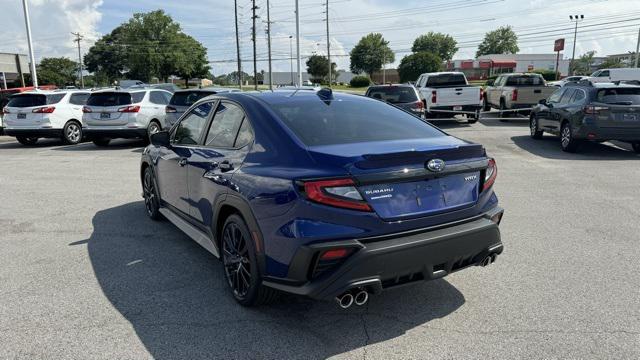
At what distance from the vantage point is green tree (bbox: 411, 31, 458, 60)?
405 feet

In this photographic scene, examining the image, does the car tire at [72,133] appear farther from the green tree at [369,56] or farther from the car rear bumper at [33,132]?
the green tree at [369,56]

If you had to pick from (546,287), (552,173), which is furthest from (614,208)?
(546,287)

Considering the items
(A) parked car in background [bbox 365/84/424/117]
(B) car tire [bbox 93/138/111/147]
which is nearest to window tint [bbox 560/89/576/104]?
(A) parked car in background [bbox 365/84/424/117]

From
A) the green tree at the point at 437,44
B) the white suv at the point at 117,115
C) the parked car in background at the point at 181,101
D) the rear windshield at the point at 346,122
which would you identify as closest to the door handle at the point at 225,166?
the rear windshield at the point at 346,122

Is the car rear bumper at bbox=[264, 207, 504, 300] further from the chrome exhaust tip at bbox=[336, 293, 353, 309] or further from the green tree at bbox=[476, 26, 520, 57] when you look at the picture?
the green tree at bbox=[476, 26, 520, 57]

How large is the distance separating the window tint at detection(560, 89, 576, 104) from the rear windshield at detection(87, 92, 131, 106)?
11.7 m

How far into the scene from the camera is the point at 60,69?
326 ft

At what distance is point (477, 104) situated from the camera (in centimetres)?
1794

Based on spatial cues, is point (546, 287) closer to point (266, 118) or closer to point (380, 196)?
point (380, 196)

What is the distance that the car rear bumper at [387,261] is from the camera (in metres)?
3.01

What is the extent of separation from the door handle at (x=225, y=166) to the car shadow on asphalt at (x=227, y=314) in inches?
40.8

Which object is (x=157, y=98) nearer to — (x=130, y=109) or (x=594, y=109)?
(x=130, y=109)

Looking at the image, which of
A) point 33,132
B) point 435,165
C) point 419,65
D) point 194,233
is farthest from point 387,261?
point 419,65

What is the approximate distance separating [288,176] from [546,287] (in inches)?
96.3
